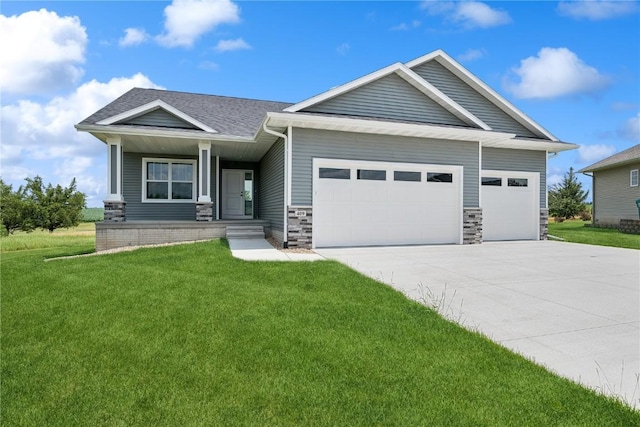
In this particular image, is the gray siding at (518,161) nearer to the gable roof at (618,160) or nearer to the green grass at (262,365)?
the green grass at (262,365)

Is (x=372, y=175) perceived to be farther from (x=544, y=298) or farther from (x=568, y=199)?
(x=568, y=199)

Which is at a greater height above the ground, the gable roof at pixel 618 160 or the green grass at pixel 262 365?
the gable roof at pixel 618 160

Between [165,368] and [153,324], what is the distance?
1.12 metres

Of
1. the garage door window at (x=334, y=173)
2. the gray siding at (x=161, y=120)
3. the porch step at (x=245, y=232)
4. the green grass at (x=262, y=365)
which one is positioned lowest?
the green grass at (x=262, y=365)

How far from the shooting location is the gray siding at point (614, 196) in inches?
789

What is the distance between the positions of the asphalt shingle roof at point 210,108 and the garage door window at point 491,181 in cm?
773

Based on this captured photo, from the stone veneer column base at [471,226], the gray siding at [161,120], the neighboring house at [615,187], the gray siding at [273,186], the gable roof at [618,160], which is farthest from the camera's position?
the neighboring house at [615,187]

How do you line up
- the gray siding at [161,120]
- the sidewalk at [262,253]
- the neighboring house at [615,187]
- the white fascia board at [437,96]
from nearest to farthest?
the sidewalk at [262,253] < the white fascia board at [437,96] < the gray siding at [161,120] < the neighboring house at [615,187]

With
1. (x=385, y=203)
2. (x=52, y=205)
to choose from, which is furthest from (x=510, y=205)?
(x=52, y=205)

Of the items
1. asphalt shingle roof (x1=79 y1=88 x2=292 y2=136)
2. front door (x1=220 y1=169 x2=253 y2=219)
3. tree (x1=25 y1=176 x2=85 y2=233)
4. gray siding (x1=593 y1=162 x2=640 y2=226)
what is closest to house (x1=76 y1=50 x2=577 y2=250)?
asphalt shingle roof (x1=79 y1=88 x2=292 y2=136)

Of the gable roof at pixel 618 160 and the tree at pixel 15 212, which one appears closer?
the gable roof at pixel 618 160

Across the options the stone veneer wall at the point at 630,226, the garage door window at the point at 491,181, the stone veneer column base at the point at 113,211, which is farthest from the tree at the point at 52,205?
the stone veneer wall at the point at 630,226

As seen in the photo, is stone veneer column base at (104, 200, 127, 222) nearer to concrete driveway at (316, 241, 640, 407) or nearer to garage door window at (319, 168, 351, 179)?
garage door window at (319, 168, 351, 179)

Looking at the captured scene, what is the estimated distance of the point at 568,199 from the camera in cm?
2777
